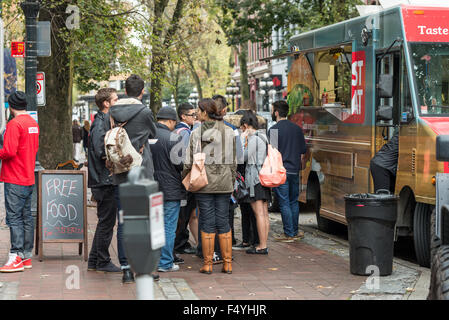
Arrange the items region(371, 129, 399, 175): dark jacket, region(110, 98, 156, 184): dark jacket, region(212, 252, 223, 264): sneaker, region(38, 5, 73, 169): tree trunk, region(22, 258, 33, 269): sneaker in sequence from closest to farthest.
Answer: region(110, 98, 156, 184): dark jacket
region(22, 258, 33, 269): sneaker
region(212, 252, 223, 264): sneaker
region(371, 129, 399, 175): dark jacket
region(38, 5, 73, 169): tree trunk

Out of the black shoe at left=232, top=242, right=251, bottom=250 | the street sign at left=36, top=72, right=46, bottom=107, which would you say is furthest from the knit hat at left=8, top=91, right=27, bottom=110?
the street sign at left=36, top=72, right=46, bottom=107

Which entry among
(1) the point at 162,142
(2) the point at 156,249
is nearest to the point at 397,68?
(1) the point at 162,142

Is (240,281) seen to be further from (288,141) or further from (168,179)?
(288,141)

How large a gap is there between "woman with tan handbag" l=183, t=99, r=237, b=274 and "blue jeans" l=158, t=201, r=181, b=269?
0.28 metres

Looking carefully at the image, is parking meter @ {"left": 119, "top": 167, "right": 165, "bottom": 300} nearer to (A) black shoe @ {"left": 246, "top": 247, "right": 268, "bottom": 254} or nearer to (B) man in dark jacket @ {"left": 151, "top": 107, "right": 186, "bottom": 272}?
(B) man in dark jacket @ {"left": 151, "top": 107, "right": 186, "bottom": 272}

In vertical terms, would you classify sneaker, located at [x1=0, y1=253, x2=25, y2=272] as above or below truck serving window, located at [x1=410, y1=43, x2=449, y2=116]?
below

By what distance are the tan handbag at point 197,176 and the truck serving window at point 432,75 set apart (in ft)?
9.06

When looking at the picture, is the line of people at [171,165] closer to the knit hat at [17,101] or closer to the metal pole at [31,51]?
the knit hat at [17,101]

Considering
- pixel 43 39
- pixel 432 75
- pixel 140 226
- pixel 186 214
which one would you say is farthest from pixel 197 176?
pixel 43 39

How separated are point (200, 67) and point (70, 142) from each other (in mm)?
40083

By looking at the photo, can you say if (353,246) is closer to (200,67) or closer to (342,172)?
(342,172)

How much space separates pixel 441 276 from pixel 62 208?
5.42 m

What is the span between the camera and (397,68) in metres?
9.94

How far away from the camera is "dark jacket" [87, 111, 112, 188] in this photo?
8242 mm
